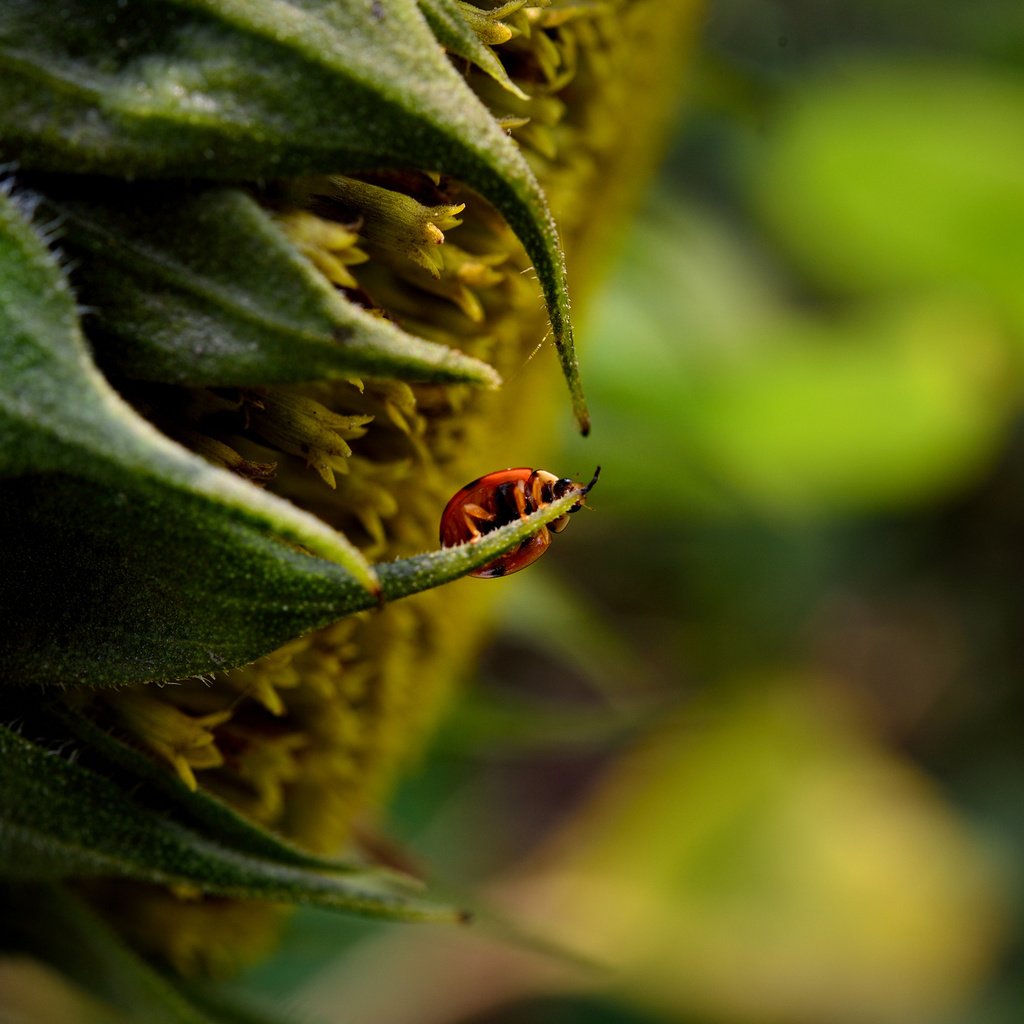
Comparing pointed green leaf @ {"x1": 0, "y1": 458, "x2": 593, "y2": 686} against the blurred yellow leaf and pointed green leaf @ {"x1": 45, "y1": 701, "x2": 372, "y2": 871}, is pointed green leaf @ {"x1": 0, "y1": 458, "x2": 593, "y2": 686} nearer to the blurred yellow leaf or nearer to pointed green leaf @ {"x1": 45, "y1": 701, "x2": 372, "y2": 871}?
pointed green leaf @ {"x1": 45, "y1": 701, "x2": 372, "y2": 871}

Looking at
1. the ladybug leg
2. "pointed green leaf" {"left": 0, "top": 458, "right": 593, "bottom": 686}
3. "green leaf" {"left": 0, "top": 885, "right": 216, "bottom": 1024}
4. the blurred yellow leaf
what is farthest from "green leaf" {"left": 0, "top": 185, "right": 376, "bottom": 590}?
→ the blurred yellow leaf

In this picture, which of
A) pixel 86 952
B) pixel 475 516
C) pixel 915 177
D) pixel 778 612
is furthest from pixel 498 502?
pixel 778 612

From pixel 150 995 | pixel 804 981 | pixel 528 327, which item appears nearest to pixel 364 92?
pixel 528 327

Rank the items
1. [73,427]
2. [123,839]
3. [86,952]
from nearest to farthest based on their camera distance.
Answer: [73,427]
[123,839]
[86,952]

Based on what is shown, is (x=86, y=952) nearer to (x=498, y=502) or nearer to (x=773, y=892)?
(x=498, y=502)

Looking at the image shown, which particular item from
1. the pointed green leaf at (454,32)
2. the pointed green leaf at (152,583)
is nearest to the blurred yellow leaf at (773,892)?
the pointed green leaf at (152,583)

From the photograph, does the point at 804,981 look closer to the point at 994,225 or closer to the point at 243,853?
the point at 994,225

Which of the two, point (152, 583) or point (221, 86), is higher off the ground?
point (221, 86)

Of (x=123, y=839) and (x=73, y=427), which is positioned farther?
(x=123, y=839)
